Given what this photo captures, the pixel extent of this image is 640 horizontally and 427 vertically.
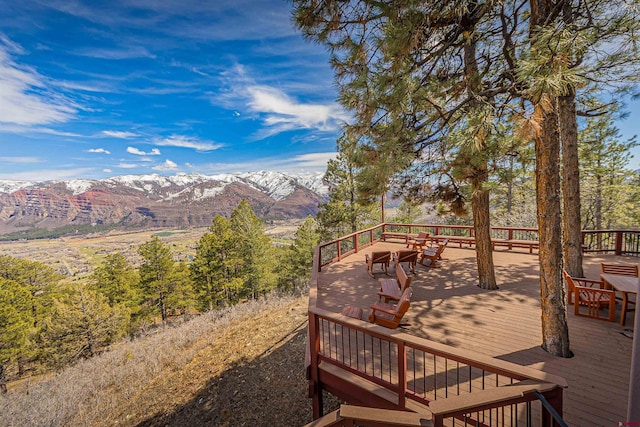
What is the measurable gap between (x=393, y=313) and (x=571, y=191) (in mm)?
6202

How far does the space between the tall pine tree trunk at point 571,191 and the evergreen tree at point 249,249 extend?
17.3 metres

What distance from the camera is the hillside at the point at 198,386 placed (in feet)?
16.3

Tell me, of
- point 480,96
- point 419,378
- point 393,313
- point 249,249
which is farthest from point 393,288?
point 249,249

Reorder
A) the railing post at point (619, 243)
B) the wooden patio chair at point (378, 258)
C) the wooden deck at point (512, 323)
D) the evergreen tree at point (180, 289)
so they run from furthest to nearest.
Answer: the evergreen tree at point (180, 289) < the railing post at point (619, 243) < the wooden patio chair at point (378, 258) < the wooden deck at point (512, 323)

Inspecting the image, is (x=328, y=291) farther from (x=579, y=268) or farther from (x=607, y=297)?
(x=579, y=268)

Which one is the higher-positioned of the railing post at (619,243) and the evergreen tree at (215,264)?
the railing post at (619,243)

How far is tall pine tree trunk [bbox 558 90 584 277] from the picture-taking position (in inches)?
254

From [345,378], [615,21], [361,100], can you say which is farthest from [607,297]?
[361,100]

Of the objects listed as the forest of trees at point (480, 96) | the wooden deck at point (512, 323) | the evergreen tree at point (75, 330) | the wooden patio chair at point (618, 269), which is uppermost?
the forest of trees at point (480, 96)

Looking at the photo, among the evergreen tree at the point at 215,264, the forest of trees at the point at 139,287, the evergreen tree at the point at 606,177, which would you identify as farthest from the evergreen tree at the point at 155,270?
the evergreen tree at the point at 606,177

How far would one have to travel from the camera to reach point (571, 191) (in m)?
6.55

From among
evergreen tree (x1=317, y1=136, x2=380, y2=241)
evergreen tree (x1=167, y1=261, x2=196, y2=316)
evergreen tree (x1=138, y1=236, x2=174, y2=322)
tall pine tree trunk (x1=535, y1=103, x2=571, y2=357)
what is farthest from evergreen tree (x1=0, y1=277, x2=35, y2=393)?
tall pine tree trunk (x1=535, y1=103, x2=571, y2=357)

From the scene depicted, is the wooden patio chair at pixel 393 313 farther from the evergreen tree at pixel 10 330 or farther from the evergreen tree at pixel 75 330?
the evergreen tree at pixel 10 330

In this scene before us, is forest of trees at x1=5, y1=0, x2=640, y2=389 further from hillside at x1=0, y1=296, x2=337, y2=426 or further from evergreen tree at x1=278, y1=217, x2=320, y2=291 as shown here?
evergreen tree at x1=278, y1=217, x2=320, y2=291
